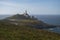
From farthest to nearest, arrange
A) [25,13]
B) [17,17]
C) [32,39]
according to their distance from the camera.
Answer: [17,17], [25,13], [32,39]

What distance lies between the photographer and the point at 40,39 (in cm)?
2267

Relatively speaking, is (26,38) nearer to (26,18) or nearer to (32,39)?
(32,39)

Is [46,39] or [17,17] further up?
[46,39]

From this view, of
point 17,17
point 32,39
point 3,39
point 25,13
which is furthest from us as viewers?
point 17,17

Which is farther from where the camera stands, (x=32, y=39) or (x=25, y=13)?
(x=25, y=13)

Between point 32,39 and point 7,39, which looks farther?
point 32,39

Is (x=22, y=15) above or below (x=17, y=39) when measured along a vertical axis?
below

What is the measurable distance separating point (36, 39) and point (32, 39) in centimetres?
50

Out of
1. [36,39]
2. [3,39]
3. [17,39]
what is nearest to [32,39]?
[36,39]

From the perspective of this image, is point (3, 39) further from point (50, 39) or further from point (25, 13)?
point (25, 13)

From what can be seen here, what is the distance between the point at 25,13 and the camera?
102 metres

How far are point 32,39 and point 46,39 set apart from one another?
2080 mm

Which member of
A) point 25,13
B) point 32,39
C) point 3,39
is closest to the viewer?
point 3,39

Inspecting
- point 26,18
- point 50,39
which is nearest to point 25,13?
point 26,18
